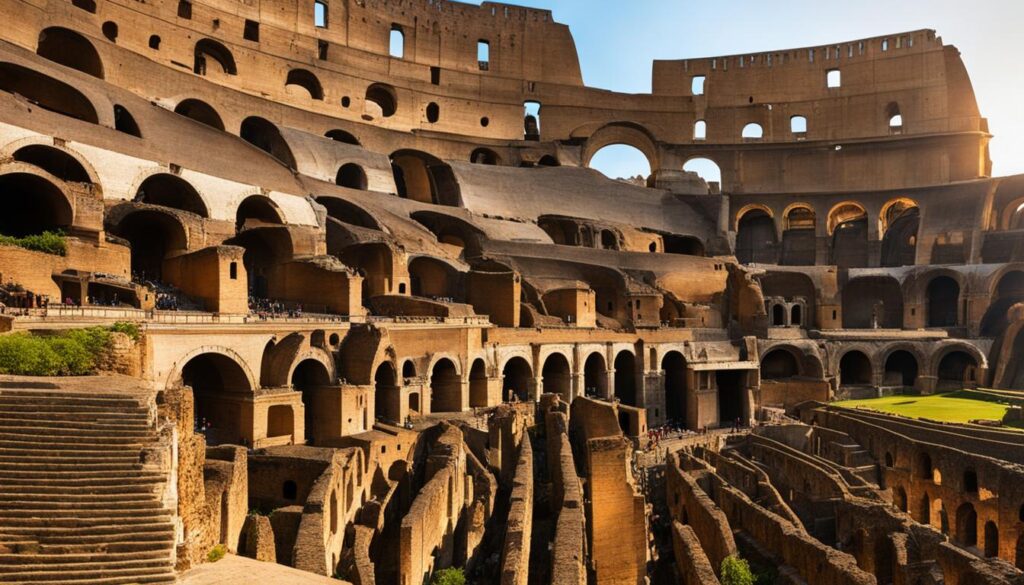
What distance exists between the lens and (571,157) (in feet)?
189

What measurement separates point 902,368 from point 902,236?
14540 millimetres

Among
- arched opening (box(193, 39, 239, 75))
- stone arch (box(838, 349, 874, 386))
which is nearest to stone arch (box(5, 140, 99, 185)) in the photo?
arched opening (box(193, 39, 239, 75))

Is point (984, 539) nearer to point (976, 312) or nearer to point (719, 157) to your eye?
point (976, 312)

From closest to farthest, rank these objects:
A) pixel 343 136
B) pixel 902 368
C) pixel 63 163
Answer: pixel 63 163
pixel 902 368
pixel 343 136

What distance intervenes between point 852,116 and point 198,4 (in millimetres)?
50490

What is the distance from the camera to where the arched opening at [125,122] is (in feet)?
100

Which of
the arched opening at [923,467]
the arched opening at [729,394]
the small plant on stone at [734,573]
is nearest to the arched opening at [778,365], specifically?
the arched opening at [729,394]

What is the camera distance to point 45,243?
64.6 feet

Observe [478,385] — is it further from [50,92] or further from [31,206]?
[50,92]

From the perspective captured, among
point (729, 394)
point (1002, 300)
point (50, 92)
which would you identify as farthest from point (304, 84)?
point (1002, 300)

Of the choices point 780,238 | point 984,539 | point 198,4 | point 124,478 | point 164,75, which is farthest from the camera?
point 780,238

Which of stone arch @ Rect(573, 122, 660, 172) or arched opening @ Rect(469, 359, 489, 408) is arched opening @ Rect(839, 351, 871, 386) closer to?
stone arch @ Rect(573, 122, 660, 172)

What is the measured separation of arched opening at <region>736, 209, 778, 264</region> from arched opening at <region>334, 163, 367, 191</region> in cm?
3005

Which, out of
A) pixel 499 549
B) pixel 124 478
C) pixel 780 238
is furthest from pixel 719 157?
pixel 124 478
